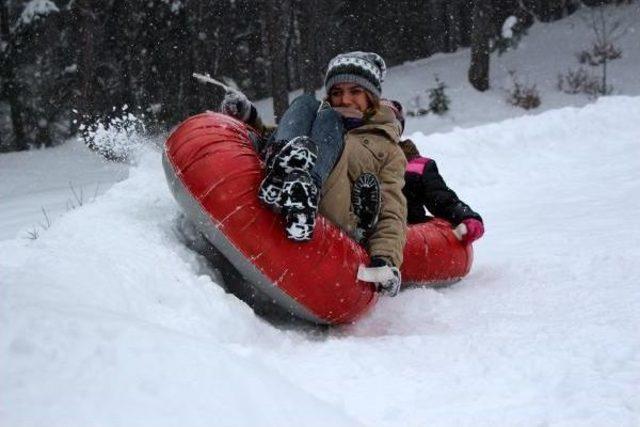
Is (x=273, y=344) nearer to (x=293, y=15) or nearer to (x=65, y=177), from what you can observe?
(x=65, y=177)

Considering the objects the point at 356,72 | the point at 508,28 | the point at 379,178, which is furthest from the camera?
the point at 508,28

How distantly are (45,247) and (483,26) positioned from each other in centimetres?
1214

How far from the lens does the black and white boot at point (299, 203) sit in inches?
95.1

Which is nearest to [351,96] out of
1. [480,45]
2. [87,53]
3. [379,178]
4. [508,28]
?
[379,178]

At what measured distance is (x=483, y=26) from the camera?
42.4 ft

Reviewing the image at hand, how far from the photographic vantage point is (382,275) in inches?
105

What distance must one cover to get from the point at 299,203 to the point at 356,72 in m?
1.08

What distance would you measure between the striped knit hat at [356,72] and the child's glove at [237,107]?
52cm

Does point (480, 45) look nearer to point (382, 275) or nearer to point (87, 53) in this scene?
point (87, 53)

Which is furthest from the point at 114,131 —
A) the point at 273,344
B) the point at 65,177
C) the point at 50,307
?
the point at 65,177

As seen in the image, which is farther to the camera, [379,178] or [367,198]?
[379,178]

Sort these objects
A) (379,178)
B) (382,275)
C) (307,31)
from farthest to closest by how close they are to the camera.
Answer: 1. (307,31)
2. (379,178)
3. (382,275)

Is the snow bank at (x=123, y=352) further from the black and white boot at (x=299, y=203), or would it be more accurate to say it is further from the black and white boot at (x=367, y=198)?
the black and white boot at (x=367, y=198)

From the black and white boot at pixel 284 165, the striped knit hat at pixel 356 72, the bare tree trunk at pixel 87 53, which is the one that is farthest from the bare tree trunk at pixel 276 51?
the black and white boot at pixel 284 165
